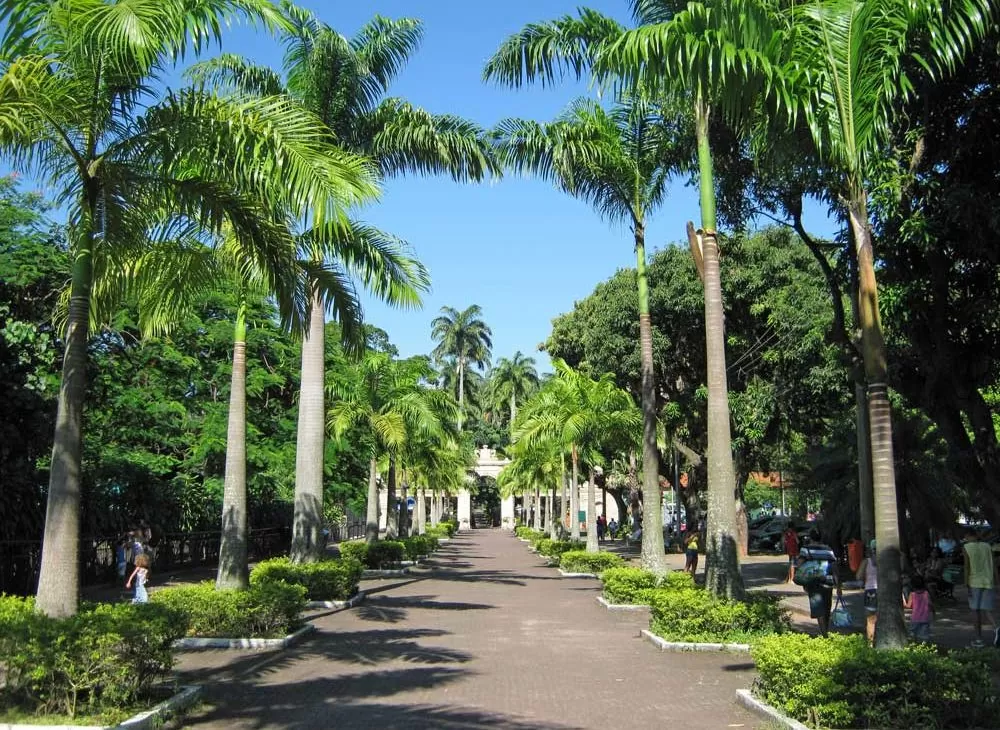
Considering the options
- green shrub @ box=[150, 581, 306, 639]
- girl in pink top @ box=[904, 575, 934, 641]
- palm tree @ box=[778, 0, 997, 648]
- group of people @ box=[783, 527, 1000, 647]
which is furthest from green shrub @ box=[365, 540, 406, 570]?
palm tree @ box=[778, 0, 997, 648]

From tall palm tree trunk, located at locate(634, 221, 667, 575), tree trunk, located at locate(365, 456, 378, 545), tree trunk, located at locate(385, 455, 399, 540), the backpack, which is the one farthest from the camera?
tree trunk, located at locate(385, 455, 399, 540)

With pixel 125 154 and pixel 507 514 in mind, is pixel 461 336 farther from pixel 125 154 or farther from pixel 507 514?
pixel 125 154

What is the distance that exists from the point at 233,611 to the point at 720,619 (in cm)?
673

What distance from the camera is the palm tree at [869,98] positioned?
8.80 meters

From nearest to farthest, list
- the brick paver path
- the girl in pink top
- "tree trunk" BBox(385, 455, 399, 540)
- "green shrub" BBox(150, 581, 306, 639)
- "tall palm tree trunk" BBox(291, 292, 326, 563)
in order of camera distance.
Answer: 1. the brick paver path
2. the girl in pink top
3. "green shrub" BBox(150, 581, 306, 639)
4. "tall palm tree trunk" BBox(291, 292, 326, 563)
5. "tree trunk" BBox(385, 455, 399, 540)

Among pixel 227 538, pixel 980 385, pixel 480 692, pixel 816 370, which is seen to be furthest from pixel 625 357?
pixel 480 692

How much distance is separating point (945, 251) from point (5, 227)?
57.6 ft

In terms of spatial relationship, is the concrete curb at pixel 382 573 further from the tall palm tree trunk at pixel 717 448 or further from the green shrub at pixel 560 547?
the tall palm tree trunk at pixel 717 448

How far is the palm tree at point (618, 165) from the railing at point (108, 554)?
11.7 m

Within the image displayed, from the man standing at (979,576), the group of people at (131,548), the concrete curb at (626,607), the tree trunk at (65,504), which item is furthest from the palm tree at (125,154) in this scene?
Answer: the group of people at (131,548)

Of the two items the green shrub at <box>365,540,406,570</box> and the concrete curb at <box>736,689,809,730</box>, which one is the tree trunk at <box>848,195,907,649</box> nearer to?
the concrete curb at <box>736,689,809,730</box>

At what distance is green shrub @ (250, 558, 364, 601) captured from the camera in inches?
702

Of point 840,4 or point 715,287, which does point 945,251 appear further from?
point 840,4

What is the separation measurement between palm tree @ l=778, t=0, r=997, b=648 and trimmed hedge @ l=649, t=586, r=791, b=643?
430cm
